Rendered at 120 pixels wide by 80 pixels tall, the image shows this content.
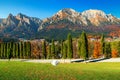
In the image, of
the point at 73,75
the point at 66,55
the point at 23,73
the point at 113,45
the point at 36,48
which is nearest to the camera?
the point at 23,73

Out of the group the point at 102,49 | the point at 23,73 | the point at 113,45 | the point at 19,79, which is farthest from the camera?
the point at 113,45

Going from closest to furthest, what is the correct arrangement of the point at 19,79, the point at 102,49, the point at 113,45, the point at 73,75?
the point at 19,79 < the point at 73,75 < the point at 102,49 < the point at 113,45

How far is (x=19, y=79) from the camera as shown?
2689 centimetres

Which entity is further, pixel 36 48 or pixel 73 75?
pixel 36 48

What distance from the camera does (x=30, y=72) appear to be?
30.6 metres

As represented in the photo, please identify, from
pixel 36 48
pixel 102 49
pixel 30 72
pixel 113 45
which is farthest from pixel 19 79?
pixel 36 48

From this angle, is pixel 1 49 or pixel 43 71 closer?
pixel 43 71

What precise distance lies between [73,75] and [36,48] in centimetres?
14067

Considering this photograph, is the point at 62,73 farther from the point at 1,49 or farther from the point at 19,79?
the point at 1,49

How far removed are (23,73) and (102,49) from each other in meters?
110

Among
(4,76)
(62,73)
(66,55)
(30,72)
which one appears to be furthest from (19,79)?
(66,55)

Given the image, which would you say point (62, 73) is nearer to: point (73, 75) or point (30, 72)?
point (73, 75)

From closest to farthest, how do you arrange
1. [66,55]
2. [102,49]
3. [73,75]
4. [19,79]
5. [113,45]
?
1. [19,79]
2. [73,75]
3. [66,55]
4. [102,49]
5. [113,45]

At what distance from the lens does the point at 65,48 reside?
117m
